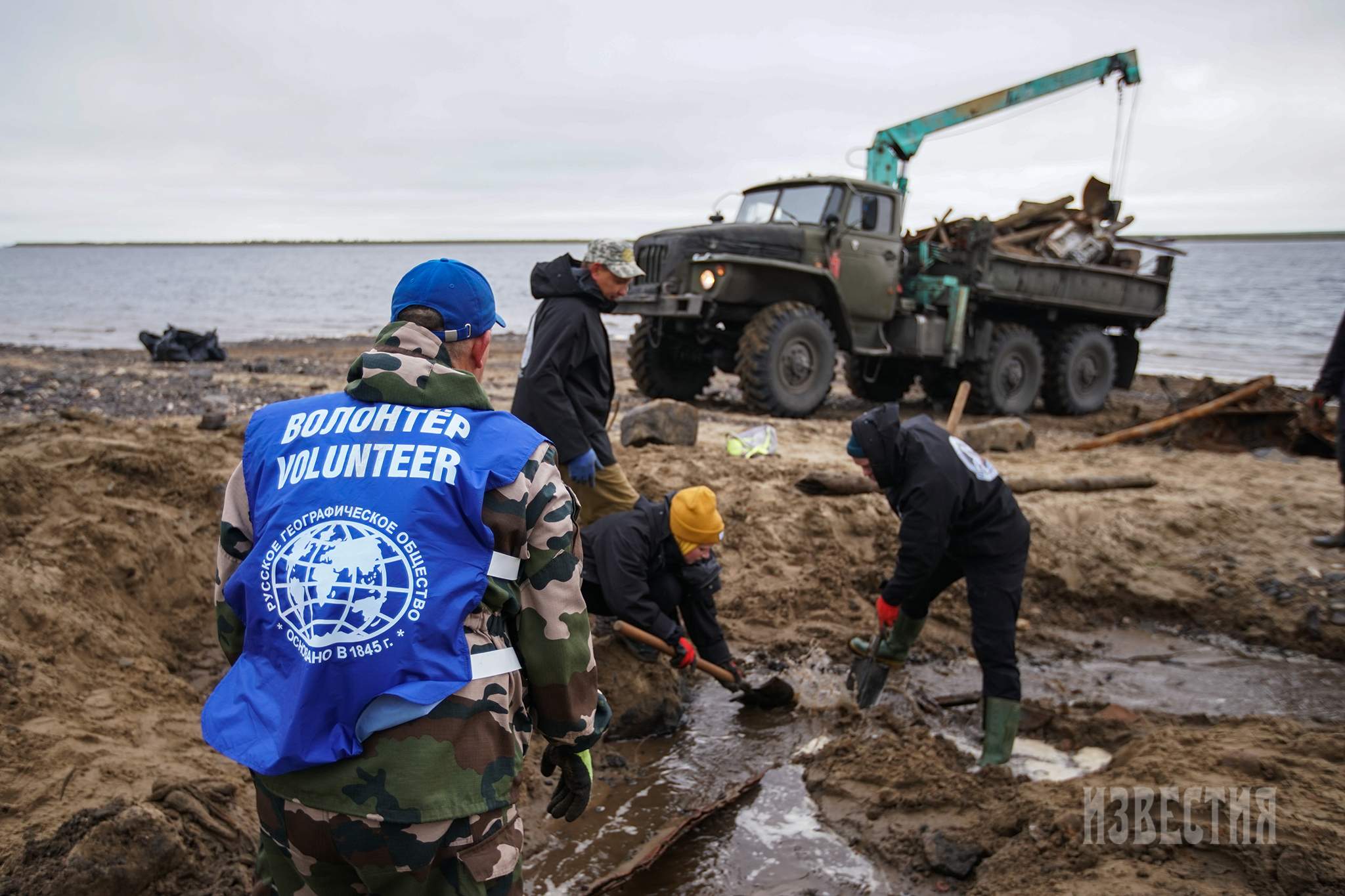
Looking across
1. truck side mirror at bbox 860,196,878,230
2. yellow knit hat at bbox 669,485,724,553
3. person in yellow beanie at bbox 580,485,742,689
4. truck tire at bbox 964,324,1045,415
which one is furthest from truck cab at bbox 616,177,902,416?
yellow knit hat at bbox 669,485,724,553

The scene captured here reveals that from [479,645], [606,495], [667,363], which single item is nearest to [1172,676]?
[606,495]

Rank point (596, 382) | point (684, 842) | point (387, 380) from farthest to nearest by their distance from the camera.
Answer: point (596, 382)
point (684, 842)
point (387, 380)

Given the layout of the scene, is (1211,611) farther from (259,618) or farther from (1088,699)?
(259,618)

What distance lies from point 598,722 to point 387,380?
83cm

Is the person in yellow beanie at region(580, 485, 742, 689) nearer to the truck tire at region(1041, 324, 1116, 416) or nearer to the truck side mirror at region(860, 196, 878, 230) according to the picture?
the truck side mirror at region(860, 196, 878, 230)

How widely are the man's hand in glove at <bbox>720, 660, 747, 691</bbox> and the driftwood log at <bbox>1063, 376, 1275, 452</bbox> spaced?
18.7ft

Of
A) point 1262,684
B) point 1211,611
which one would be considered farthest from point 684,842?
point 1211,611

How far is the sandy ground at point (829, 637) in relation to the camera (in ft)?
9.12

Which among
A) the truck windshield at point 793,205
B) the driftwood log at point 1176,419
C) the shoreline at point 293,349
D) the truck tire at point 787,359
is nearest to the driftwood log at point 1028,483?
the driftwood log at point 1176,419

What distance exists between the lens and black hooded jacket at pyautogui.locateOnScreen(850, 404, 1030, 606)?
383 cm

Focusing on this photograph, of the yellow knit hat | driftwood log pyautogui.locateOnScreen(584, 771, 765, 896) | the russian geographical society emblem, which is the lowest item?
driftwood log pyautogui.locateOnScreen(584, 771, 765, 896)

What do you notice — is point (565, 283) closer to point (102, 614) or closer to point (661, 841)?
point (661, 841)

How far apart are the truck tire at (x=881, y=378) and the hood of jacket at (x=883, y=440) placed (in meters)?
8.30

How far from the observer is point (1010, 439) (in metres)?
8.66
